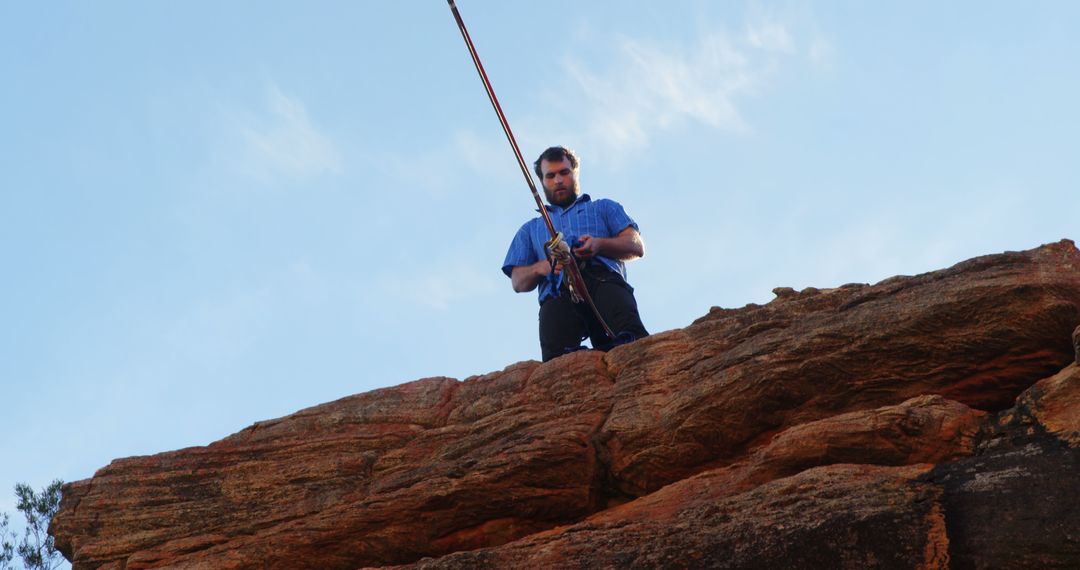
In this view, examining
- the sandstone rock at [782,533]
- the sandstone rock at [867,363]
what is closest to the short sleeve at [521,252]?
the sandstone rock at [867,363]

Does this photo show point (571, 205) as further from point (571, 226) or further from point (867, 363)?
point (867, 363)

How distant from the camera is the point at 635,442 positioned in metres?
10.5

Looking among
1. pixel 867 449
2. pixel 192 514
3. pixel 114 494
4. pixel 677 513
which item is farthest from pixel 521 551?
pixel 114 494

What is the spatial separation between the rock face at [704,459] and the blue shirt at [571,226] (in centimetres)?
207

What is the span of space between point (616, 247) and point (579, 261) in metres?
0.45

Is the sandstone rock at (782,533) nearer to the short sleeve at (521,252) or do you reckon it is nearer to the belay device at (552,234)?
the belay device at (552,234)

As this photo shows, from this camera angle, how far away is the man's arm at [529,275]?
44.7ft

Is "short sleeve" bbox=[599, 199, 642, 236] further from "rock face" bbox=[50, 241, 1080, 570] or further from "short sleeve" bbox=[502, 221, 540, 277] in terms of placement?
"rock face" bbox=[50, 241, 1080, 570]

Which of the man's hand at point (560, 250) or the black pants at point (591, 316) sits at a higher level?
the man's hand at point (560, 250)

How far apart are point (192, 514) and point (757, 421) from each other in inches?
214

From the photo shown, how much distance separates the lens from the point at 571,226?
46.3ft

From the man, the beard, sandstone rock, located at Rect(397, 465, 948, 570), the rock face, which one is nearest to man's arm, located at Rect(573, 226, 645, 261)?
the man

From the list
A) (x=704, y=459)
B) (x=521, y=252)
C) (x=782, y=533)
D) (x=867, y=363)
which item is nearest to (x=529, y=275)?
(x=521, y=252)

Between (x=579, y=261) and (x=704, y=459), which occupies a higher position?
(x=579, y=261)
